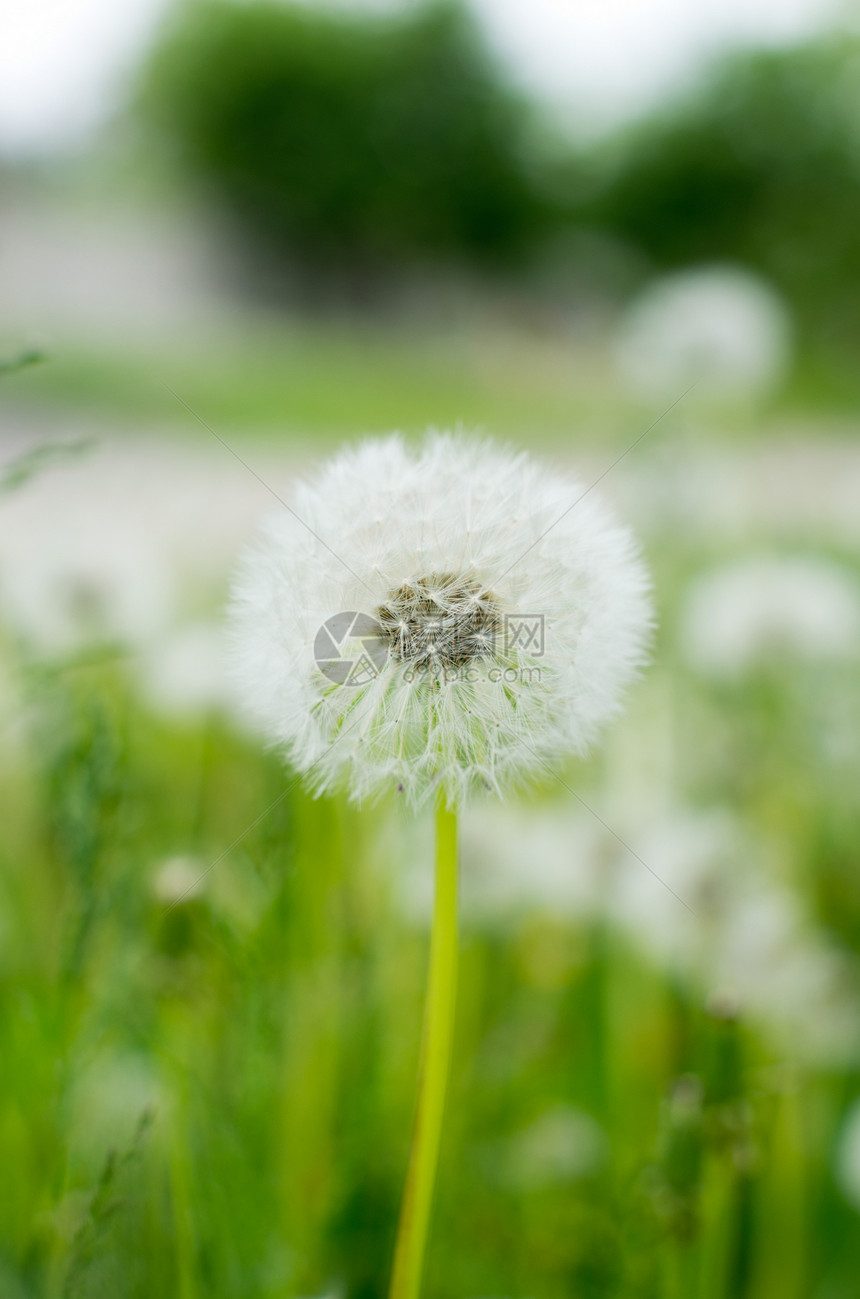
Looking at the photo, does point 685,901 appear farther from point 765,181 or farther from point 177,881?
point 765,181

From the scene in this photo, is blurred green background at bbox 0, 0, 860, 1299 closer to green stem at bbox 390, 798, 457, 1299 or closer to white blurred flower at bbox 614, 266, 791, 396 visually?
white blurred flower at bbox 614, 266, 791, 396

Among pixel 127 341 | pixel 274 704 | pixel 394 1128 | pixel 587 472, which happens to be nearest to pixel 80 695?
pixel 394 1128

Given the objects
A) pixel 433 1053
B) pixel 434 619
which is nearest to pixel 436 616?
pixel 434 619

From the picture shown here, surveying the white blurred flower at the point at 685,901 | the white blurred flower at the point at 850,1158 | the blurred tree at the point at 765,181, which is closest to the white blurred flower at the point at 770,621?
the white blurred flower at the point at 685,901

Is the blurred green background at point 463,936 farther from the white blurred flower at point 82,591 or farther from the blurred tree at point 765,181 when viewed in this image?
the blurred tree at point 765,181

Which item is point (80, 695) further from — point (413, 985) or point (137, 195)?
point (137, 195)

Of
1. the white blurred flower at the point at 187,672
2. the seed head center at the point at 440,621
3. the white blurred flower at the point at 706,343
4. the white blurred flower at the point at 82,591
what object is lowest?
the seed head center at the point at 440,621

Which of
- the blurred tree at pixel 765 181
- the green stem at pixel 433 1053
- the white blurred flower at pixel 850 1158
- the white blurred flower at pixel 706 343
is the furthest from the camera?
the blurred tree at pixel 765 181

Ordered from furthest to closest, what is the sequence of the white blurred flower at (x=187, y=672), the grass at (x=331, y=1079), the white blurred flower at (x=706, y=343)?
the white blurred flower at (x=706, y=343)
the white blurred flower at (x=187, y=672)
the grass at (x=331, y=1079)

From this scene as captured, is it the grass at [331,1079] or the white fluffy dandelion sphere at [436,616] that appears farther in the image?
the grass at [331,1079]
